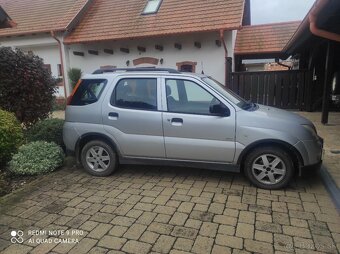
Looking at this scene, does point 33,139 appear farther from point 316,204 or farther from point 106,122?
point 316,204

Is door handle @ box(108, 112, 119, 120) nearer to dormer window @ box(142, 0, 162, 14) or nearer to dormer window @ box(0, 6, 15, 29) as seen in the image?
dormer window @ box(0, 6, 15, 29)

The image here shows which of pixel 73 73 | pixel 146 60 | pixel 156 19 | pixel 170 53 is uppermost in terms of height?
pixel 156 19

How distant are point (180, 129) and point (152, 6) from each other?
11.6 m

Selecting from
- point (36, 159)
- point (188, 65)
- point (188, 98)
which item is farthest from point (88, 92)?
point (188, 65)

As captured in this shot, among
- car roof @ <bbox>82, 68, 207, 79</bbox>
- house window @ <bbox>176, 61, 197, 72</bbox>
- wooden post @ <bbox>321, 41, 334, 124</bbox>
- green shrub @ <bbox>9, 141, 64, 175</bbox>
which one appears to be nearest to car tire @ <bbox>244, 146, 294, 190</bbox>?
car roof @ <bbox>82, 68, 207, 79</bbox>

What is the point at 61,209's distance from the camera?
12.6 ft

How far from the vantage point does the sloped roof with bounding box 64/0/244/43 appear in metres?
12.1

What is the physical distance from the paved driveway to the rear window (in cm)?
130

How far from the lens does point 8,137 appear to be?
17.1 ft

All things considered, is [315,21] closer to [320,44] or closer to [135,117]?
[135,117]

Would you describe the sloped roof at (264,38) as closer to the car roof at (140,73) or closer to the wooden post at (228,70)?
the wooden post at (228,70)

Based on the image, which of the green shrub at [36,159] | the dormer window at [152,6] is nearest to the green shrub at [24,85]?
the green shrub at [36,159]

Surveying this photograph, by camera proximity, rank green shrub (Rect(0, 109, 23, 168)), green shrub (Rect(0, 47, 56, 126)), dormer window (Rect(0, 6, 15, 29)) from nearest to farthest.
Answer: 1. green shrub (Rect(0, 109, 23, 168))
2. green shrub (Rect(0, 47, 56, 126))
3. dormer window (Rect(0, 6, 15, 29))

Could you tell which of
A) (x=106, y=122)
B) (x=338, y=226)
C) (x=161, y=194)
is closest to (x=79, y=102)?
(x=106, y=122)
